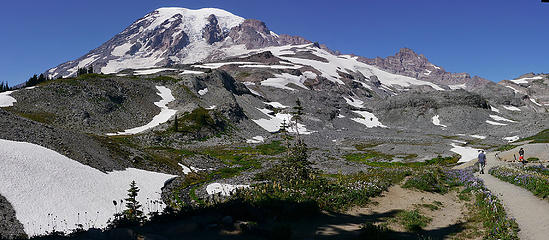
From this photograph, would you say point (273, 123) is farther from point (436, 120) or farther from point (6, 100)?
point (436, 120)

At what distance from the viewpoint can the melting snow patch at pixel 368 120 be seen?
16912 centimetres

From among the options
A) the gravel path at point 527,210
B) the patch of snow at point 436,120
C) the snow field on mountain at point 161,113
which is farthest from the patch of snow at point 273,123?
the gravel path at point 527,210

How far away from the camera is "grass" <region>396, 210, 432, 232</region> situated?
1584 centimetres

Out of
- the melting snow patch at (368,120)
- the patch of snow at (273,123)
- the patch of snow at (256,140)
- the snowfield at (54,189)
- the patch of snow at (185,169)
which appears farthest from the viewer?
the melting snow patch at (368,120)

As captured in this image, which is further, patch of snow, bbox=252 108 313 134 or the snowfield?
patch of snow, bbox=252 108 313 134

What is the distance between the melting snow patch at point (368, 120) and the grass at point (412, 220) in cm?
15181

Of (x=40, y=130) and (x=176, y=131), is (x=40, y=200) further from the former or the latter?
(x=176, y=131)

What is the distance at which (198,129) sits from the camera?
94.3 m

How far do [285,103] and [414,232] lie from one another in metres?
161

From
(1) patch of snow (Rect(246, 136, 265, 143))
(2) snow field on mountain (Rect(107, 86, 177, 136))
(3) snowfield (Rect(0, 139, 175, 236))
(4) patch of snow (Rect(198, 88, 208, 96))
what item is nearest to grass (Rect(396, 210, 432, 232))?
(3) snowfield (Rect(0, 139, 175, 236))

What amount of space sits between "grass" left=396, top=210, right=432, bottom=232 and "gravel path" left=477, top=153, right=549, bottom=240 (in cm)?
414

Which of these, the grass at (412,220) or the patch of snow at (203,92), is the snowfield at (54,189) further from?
the patch of snow at (203,92)

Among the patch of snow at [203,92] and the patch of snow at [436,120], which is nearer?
the patch of snow at [203,92]

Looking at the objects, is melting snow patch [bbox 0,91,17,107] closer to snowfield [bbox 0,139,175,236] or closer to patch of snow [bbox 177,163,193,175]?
patch of snow [bbox 177,163,193,175]
